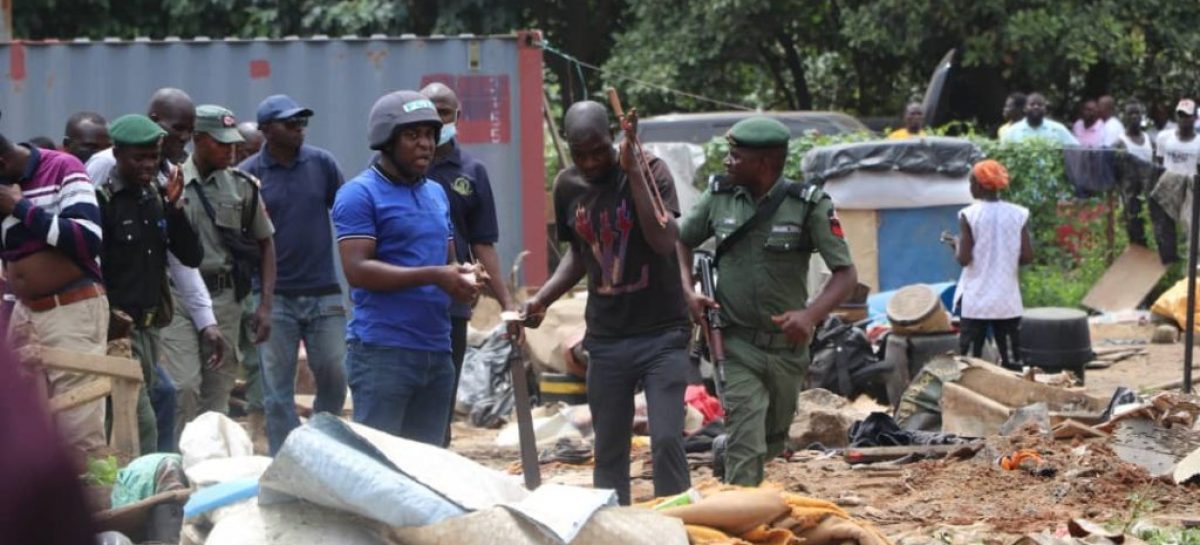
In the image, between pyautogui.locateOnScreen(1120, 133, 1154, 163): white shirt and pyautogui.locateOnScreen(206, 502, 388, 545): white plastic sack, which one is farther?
pyautogui.locateOnScreen(1120, 133, 1154, 163): white shirt

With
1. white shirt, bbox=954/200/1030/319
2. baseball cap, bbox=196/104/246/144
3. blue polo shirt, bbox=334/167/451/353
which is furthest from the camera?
white shirt, bbox=954/200/1030/319

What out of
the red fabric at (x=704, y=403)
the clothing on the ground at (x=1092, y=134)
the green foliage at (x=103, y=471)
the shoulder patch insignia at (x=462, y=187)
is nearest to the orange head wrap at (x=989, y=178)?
the red fabric at (x=704, y=403)

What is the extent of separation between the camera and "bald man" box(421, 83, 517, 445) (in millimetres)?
8062

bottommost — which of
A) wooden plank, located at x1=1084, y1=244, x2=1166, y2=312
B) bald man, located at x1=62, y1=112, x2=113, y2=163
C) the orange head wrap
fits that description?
wooden plank, located at x1=1084, y1=244, x2=1166, y2=312

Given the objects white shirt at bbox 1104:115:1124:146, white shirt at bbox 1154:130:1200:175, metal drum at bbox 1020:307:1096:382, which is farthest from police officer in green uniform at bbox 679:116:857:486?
white shirt at bbox 1104:115:1124:146

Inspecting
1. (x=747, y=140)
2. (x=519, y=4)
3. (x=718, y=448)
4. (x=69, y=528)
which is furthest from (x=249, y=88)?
(x=69, y=528)

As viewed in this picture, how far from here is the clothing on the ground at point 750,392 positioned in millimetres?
7086

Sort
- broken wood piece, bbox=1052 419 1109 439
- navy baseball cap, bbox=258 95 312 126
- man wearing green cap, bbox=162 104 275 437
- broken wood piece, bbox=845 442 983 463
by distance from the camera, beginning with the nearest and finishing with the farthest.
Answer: man wearing green cap, bbox=162 104 275 437 → navy baseball cap, bbox=258 95 312 126 → broken wood piece, bbox=1052 419 1109 439 → broken wood piece, bbox=845 442 983 463

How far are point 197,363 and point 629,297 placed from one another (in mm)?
2468

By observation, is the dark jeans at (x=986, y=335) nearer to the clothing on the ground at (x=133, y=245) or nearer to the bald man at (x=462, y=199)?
the bald man at (x=462, y=199)

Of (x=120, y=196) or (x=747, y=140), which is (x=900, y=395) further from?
(x=120, y=196)

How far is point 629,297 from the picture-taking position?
6949mm

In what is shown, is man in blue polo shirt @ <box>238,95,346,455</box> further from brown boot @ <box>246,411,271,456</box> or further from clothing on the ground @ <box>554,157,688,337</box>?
clothing on the ground @ <box>554,157,688,337</box>

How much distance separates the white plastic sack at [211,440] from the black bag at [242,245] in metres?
0.93
